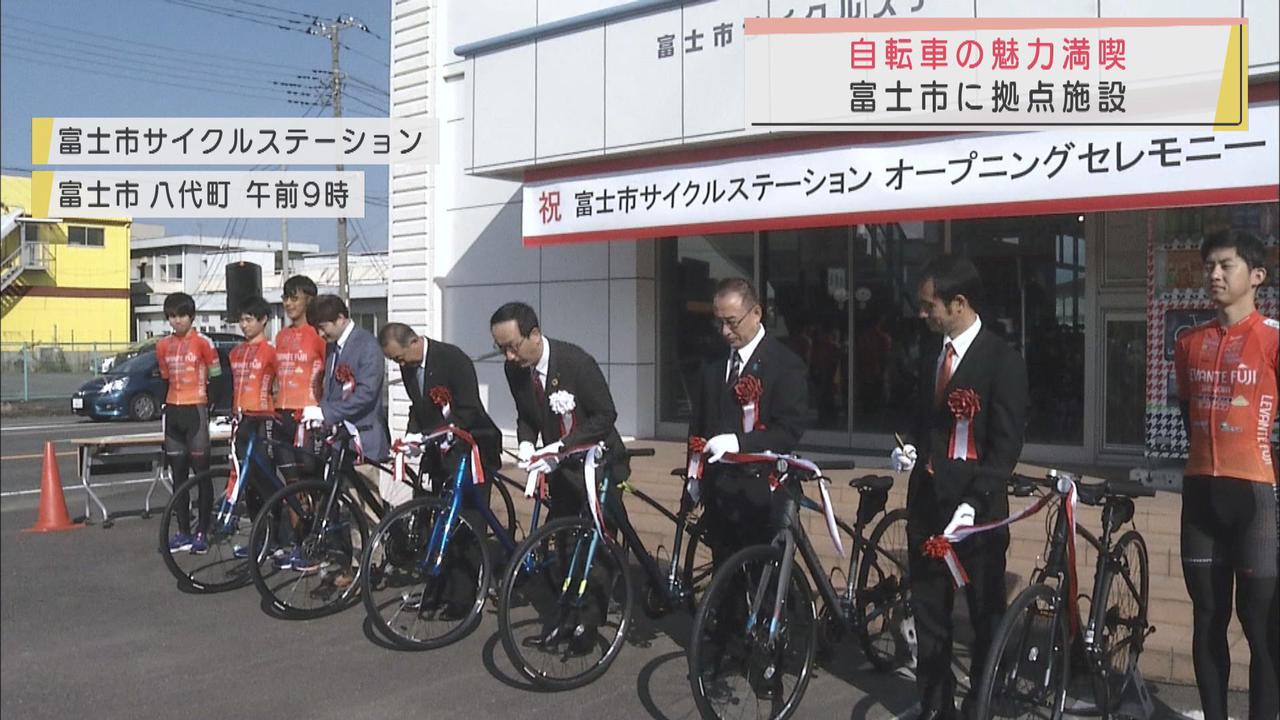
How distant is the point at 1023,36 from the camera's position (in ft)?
24.7

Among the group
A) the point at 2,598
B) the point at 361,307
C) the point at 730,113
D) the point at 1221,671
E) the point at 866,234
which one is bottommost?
the point at 1221,671

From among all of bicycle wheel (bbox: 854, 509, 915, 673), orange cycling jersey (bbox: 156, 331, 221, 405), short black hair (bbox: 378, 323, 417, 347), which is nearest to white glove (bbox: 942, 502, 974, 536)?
bicycle wheel (bbox: 854, 509, 915, 673)

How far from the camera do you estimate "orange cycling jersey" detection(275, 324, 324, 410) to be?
7.23 meters

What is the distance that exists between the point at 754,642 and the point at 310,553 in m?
Answer: 2.95

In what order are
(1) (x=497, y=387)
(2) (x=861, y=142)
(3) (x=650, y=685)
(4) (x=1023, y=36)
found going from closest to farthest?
(3) (x=650, y=685), (4) (x=1023, y=36), (2) (x=861, y=142), (1) (x=497, y=387)

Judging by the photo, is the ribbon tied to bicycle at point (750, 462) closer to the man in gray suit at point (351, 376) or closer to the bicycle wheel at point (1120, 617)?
the bicycle wheel at point (1120, 617)

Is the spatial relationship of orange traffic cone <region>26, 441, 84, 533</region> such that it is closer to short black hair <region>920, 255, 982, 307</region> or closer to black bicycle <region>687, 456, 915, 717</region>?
black bicycle <region>687, 456, 915, 717</region>

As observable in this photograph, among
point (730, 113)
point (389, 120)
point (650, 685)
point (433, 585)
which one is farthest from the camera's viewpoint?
point (730, 113)

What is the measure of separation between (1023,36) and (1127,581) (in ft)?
14.4

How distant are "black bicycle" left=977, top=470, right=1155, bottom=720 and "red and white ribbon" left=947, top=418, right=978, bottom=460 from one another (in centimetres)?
19

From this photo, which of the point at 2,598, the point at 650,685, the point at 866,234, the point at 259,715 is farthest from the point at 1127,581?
the point at 866,234

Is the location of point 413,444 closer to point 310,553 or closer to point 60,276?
point 310,553

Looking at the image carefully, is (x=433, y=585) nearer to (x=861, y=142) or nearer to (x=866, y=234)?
(x=861, y=142)

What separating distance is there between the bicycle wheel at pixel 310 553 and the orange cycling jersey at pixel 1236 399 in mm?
4298
